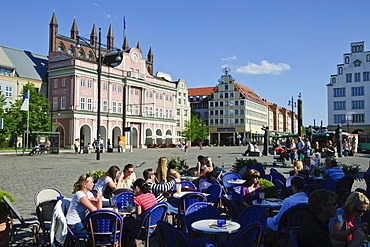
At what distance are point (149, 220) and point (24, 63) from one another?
66.1m

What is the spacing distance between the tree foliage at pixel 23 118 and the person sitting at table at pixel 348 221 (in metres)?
49.3

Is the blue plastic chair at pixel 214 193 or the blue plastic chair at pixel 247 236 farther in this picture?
the blue plastic chair at pixel 214 193

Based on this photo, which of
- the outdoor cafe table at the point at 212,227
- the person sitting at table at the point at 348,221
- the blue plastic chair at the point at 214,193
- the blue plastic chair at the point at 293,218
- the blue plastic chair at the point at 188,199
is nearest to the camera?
the person sitting at table at the point at 348,221

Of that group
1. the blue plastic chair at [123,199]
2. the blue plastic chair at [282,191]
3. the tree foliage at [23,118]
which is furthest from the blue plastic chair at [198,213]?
the tree foliage at [23,118]

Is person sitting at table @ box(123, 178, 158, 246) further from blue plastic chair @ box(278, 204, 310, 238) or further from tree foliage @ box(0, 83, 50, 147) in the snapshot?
tree foliage @ box(0, 83, 50, 147)

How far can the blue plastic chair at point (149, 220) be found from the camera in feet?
19.2

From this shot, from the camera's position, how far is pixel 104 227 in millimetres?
5477

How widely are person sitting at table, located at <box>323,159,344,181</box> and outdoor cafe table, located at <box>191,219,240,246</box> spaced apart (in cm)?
597

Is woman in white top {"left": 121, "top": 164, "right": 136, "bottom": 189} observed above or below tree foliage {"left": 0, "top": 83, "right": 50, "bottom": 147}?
below

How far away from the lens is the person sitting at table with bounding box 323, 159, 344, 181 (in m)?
10.2

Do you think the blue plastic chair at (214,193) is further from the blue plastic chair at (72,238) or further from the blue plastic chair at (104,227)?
the blue plastic chair at (72,238)

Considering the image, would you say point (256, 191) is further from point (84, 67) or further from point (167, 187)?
point (84, 67)

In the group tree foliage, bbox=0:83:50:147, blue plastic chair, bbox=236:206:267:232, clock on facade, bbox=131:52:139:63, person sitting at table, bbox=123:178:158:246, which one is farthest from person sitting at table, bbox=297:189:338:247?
clock on facade, bbox=131:52:139:63

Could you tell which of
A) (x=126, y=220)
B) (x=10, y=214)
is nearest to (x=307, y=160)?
(x=126, y=220)
